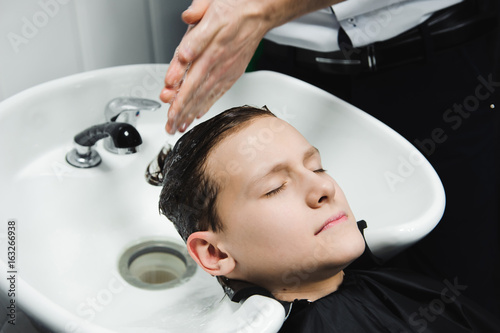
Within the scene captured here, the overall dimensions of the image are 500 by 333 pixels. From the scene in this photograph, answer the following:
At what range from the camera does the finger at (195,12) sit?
0.93 m

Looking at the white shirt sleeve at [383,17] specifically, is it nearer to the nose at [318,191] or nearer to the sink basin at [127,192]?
the sink basin at [127,192]

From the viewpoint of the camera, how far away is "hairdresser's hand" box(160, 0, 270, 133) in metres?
0.90

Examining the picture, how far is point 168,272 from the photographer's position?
3.74ft

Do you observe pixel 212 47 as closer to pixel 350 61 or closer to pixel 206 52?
pixel 206 52

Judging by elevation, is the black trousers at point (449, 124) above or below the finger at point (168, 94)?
below

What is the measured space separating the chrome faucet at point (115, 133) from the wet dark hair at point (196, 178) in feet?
0.29

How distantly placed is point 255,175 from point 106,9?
0.58 m

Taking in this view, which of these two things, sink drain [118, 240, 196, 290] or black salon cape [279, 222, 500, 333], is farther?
sink drain [118, 240, 196, 290]

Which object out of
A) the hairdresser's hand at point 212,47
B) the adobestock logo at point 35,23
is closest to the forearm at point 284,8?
the hairdresser's hand at point 212,47

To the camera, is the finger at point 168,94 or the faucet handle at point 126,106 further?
the faucet handle at point 126,106

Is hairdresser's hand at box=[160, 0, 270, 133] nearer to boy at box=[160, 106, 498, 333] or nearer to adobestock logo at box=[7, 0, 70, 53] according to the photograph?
boy at box=[160, 106, 498, 333]

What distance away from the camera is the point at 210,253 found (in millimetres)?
936

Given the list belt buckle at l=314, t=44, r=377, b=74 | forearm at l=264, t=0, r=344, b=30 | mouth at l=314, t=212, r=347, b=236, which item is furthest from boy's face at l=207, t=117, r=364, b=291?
belt buckle at l=314, t=44, r=377, b=74

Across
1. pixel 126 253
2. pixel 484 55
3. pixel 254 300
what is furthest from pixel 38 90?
pixel 484 55
